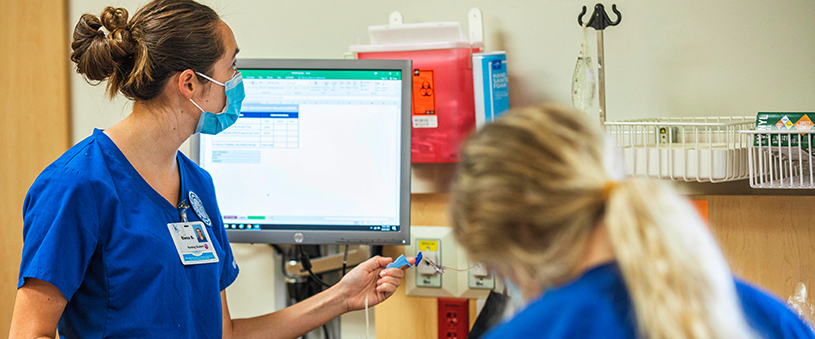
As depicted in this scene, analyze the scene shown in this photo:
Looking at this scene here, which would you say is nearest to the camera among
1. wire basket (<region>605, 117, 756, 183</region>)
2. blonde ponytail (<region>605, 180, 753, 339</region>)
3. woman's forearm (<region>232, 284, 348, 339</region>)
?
blonde ponytail (<region>605, 180, 753, 339</region>)

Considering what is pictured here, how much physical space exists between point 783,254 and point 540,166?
3.61 feet

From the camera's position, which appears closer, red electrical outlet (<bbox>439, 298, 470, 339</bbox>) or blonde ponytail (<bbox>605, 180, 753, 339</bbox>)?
blonde ponytail (<bbox>605, 180, 753, 339</bbox>)

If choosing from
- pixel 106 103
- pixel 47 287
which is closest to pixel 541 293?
pixel 47 287

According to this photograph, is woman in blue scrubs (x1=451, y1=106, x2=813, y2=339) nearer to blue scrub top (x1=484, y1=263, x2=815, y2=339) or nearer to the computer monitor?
blue scrub top (x1=484, y1=263, x2=815, y2=339)

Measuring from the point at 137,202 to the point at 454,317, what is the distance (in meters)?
0.85

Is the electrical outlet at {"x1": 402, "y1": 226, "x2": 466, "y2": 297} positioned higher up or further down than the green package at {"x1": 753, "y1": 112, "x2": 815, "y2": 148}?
further down

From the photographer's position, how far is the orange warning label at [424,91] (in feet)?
4.91

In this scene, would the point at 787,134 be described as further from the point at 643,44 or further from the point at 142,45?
the point at 142,45

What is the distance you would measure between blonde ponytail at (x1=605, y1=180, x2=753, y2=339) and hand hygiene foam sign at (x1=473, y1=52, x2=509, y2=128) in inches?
36.5

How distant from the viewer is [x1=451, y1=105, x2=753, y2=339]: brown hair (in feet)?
1.61

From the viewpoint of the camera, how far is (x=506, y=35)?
1.56m

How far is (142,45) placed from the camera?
1.05 meters

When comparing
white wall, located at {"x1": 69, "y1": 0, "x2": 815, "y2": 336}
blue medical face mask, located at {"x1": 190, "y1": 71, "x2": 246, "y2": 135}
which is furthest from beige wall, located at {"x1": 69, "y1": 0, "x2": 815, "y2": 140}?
blue medical face mask, located at {"x1": 190, "y1": 71, "x2": 246, "y2": 135}

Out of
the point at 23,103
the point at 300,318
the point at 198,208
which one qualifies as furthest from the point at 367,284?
the point at 23,103
